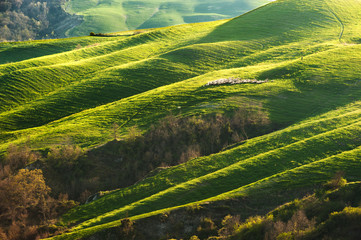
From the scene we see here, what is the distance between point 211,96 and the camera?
6556 centimetres

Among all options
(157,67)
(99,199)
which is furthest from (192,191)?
(157,67)

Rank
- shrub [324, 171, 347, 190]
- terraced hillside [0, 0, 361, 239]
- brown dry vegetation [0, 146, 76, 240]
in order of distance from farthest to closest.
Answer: terraced hillside [0, 0, 361, 239], brown dry vegetation [0, 146, 76, 240], shrub [324, 171, 347, 190]

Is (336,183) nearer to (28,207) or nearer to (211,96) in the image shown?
(211,96)

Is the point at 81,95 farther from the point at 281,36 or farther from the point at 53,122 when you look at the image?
the point at 281,36

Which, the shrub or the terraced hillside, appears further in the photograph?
the terraced hillside

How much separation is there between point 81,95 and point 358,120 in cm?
5709

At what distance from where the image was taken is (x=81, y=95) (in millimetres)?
74500

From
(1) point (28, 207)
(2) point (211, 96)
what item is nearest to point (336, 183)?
(2) point (211, 96)

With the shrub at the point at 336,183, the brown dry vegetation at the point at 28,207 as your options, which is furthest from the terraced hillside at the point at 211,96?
the brown dry vegetation at the point at 28,207

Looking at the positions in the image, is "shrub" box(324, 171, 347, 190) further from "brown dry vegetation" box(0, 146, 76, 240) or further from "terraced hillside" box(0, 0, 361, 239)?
"brown dry vegetation" box(0, 146, 76, 240)

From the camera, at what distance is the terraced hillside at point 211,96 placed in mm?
38750

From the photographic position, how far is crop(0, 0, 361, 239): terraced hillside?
38.8 meters

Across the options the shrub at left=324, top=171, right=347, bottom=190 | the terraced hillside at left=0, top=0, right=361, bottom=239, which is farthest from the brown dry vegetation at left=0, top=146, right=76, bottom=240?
the shrub at left=324, top=171, right=347, bottom=190

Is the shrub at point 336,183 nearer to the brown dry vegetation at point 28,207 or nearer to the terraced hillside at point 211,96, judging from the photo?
the terraced hillside at point 211,96
